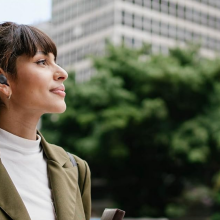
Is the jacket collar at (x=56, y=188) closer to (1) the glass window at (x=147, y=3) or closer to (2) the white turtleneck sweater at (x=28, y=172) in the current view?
(2) the white turtleneck sweater at (x=28, y=172)

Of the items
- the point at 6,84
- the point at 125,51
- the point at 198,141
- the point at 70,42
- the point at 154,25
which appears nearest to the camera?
the point at 6,84

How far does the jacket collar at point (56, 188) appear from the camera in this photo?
128 centimetres

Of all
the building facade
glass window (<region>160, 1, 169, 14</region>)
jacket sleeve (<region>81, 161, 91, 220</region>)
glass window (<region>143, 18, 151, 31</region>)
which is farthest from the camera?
glass window (<region>160, 1, 169, 14</region>)

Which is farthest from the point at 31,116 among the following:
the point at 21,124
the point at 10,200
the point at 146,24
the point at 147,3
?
the point at 146,24

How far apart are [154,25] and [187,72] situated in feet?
76.2

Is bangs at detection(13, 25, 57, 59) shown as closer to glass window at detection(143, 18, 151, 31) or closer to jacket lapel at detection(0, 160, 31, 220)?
jacket lapel at detection(0, 160, 31, 220)

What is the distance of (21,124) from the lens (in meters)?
1.43

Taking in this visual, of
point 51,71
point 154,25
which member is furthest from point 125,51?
point 154,25

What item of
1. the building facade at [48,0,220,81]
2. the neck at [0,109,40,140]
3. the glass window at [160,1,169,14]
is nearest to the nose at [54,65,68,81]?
the neck at [0,109,40,140]

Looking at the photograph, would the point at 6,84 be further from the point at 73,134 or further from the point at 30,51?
the point at 73,134

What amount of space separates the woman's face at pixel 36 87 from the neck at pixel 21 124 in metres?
0.02

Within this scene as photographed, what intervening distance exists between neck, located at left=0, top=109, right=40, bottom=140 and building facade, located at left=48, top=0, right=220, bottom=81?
35347mm

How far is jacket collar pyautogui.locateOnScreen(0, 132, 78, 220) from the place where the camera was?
1281 millimetres

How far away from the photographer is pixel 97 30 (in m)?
42.1
